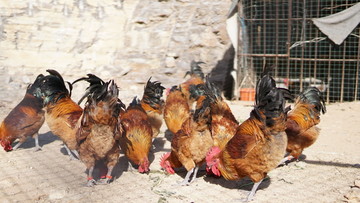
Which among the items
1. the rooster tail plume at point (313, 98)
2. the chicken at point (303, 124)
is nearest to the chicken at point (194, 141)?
the chicken at point (303, 124)

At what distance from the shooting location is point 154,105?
6.01 metres

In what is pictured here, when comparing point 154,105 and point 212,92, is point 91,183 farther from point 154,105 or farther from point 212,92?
point 212,92

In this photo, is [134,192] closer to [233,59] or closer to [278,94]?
[278,94]

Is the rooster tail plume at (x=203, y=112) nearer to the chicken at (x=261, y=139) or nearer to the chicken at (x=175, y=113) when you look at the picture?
the chicken at (x=261, y=139)

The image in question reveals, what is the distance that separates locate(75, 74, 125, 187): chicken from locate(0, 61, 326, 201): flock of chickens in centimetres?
1

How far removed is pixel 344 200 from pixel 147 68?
25.4 feet

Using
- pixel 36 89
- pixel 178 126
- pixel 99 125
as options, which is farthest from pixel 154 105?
pixel 36 89

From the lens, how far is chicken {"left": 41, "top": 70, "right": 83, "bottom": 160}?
5.17 meters

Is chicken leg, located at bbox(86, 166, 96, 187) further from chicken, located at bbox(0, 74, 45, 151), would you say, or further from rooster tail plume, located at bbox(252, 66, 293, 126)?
rooster tail plume, located at bbox(252, 66, 293, 126)

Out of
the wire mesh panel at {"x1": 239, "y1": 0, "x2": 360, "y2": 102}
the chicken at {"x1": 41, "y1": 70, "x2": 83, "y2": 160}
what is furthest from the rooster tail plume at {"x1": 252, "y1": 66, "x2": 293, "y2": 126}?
the wire mesh panel at {"x1": 239, "y1": 0, "x2": 360, "y2": 102}

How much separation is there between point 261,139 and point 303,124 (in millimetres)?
1291

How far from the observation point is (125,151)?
4.86 meters

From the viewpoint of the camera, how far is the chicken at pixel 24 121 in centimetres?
555

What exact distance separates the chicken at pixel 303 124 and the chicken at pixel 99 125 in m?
2.40
